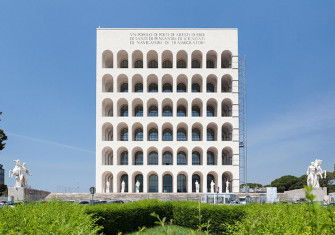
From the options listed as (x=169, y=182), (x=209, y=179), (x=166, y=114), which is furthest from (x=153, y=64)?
(x=209, y=179)

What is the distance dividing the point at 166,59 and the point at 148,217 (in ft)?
136

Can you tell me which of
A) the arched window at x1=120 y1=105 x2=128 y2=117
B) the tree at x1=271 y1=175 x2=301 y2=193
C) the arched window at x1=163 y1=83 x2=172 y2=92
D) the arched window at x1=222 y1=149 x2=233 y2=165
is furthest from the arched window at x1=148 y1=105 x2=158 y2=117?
the tree at x1=271 y1=175 x2=301 y2=193

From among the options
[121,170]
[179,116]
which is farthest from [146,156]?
[179,116]

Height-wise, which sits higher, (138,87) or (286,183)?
(138,87)

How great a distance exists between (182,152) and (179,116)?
5.63m

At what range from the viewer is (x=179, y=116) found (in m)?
54.6

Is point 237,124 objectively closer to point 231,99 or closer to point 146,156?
point 231,99

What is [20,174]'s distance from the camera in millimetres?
41250

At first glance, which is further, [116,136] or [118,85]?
[118,85]

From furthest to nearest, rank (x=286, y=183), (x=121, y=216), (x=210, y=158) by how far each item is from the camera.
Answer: (x=286, y=183), (x=210, y=158), (x=121, y=216)

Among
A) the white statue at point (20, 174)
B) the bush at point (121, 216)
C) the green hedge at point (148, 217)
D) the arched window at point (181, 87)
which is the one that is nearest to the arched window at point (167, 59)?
the arched window at point (181, 87)

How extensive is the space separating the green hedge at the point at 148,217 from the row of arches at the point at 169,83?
114 ft

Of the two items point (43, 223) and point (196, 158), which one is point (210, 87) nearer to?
point (196, 158)

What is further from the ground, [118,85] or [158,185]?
[118,85]
